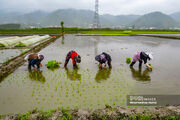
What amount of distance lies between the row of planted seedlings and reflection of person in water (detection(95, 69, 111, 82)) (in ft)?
0.51

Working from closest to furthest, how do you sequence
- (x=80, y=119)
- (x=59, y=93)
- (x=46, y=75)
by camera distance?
1. (x=80, y=119)
2. (x=59, y=93)
3. (x=46, y=75)

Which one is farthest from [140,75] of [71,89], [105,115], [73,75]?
[105,115]

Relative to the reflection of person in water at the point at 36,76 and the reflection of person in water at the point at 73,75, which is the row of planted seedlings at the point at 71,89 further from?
the reflection of person in water at the point at 73,75

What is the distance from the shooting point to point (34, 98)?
156 inches

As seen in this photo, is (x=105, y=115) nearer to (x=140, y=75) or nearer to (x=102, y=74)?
(x=102, y=74)

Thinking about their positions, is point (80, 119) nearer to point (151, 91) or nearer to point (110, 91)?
point (110, 91)

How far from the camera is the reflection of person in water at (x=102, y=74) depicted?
5586 mm

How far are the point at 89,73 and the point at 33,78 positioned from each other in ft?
8.75

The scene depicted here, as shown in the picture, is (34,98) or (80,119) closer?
(80,119)

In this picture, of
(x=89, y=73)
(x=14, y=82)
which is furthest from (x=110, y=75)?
(x=14, y=82)

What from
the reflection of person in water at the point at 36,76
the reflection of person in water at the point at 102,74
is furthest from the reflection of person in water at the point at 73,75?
the reflection of person in water at the point at 36,76

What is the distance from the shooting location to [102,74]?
239 inches

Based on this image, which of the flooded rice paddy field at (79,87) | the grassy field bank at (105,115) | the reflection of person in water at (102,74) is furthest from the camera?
the reflection of person in water at (102,74)

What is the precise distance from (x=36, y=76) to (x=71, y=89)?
225 cm
